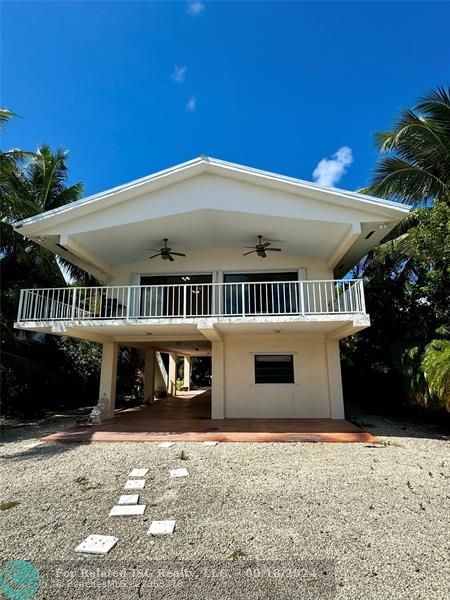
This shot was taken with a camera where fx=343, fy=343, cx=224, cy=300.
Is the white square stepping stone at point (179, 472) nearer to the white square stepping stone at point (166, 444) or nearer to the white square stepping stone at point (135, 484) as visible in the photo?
the white square stepping stone at point (135, 484)

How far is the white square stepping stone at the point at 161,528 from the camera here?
149 inches

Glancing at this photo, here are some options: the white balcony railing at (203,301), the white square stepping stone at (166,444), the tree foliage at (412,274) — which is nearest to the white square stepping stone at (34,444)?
the white square stepping stone at (166,444)

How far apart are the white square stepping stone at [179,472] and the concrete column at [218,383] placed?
487 cm

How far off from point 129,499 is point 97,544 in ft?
3.84

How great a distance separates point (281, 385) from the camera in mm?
10953

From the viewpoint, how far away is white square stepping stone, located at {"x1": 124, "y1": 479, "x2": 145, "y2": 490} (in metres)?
5.12

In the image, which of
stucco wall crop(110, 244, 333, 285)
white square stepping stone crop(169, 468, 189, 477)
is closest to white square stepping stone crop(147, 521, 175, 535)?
white square stepping stone crop(169, 468, 189, 477)

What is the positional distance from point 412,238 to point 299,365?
16.8 feet

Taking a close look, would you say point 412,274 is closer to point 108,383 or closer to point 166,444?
point 166,444

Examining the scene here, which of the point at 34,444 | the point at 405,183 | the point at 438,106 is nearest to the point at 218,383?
the point at 34,444

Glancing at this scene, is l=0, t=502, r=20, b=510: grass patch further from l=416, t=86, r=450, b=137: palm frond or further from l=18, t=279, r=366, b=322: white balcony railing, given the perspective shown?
l=416, t=86, r=450, b=137: palm frond

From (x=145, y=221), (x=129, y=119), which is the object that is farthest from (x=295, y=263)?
(x=129, y=119)

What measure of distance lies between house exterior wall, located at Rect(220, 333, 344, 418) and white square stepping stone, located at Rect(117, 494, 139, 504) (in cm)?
631

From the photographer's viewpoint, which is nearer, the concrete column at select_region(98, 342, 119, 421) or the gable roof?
the gable roof
